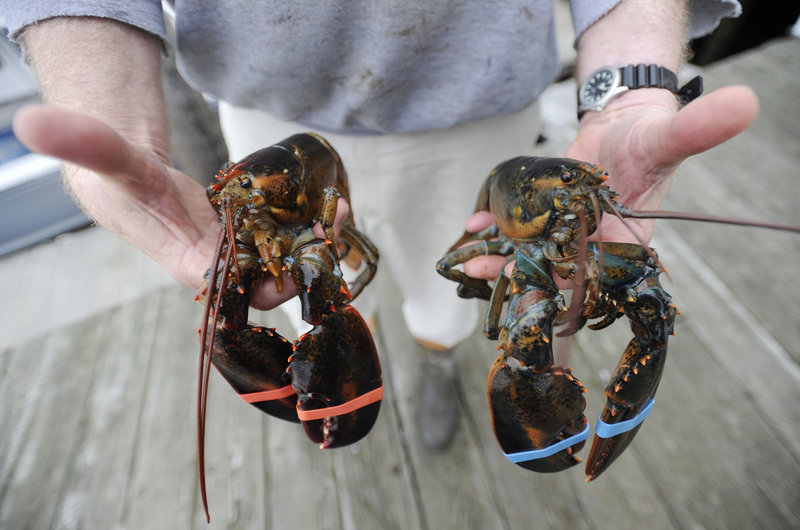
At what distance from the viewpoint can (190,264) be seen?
119 cm

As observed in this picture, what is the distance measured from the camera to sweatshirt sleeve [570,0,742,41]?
140 centimetres

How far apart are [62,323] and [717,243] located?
4197 mm

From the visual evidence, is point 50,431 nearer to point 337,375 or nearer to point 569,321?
point 337,375

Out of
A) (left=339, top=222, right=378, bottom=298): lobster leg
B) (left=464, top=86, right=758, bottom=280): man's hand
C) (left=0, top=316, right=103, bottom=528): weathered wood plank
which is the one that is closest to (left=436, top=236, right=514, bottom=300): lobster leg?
(left=464, top=86, right=758, bottom=280): man's hand

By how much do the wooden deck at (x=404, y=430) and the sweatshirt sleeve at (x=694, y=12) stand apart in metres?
1.46

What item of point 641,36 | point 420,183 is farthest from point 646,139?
point 420,183

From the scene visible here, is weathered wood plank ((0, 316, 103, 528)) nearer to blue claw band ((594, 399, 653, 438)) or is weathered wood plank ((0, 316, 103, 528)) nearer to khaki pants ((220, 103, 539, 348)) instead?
khaki pants ((220, 103, 539, 348))

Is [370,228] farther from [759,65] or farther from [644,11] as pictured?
[759,65]

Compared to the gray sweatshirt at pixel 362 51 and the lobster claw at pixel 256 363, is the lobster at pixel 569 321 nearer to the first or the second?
the gray sweatshirt at pixel 362 51

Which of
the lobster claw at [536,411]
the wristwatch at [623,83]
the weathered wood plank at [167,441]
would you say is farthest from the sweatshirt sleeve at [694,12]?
the weathered wood plank at [167,441]

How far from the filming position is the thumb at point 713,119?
875mm

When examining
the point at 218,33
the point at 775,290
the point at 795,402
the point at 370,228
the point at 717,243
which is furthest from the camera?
the point at 717,243

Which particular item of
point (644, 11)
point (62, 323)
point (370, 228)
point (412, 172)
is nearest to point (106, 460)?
point (62, 323)

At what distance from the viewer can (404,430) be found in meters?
2.17
